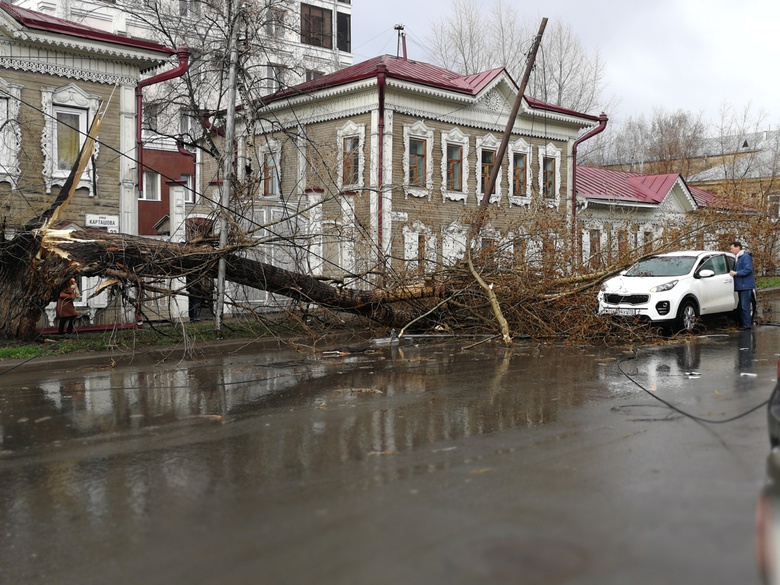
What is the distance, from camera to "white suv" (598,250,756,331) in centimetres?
1550

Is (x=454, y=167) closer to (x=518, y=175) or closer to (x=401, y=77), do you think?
(x=518, y=175)

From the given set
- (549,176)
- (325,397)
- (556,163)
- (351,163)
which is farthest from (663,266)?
(556,163)

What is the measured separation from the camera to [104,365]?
45.3ft

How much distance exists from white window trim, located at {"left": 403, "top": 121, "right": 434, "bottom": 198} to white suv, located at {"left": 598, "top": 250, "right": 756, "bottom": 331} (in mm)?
11598

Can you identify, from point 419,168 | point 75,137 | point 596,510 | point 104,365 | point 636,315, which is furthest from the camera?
point 419,168

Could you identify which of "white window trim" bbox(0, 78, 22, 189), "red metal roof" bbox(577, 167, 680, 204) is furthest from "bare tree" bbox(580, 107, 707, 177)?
"white window trim" bbox(0, 78, 22, 189)

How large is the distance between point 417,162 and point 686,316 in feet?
46.2

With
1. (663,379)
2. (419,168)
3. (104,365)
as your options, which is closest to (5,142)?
(104,365)

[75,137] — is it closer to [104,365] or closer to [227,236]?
[227,236]

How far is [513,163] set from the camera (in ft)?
103

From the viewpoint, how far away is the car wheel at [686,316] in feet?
51.4

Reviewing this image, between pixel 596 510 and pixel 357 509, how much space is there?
59.6 inches

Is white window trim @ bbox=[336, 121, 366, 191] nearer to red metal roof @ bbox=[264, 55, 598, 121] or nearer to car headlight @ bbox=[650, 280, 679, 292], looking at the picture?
red metal roof @ bbox=[264, 55, 598, 121]

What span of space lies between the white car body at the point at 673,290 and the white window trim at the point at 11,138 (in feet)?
46.7
